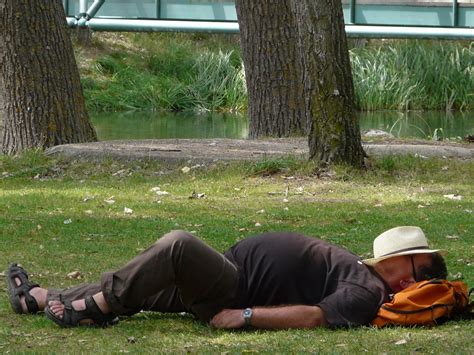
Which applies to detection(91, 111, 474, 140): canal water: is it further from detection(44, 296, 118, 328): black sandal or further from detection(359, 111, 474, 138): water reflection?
detection(44, 296, 118, 328): black sandal

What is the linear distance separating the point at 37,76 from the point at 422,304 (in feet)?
A: 25.8

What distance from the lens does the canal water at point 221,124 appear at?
19734mm

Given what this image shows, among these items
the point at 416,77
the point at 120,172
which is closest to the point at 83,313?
the point at 120,172

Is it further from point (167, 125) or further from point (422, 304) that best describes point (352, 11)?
point (422, 304)

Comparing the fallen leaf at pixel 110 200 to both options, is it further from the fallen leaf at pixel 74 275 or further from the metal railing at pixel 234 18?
the metal railing at pixel 234 18

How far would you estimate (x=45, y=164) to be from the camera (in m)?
12.2

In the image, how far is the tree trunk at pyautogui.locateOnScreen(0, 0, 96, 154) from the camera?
12703 mm

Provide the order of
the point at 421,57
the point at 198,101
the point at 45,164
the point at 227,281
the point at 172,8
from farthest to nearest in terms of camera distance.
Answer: the point at 198,101 → the point at 421,57 → the point at 172,8 → the point at 45,164 → the point at 227,281

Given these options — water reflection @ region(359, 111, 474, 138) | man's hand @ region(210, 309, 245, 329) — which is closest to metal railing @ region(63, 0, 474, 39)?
water reflection @ region(359, 111, 474, 138)

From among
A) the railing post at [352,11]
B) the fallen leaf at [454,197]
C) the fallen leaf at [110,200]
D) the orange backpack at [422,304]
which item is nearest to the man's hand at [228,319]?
the orange backpack at [422,304]

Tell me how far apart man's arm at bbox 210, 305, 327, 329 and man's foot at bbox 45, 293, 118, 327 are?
64 centimetres

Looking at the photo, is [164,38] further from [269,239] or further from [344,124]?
[269,239]

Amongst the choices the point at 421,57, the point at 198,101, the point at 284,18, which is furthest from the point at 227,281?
the point at 198,101

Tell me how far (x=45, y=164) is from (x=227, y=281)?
22.1ft
